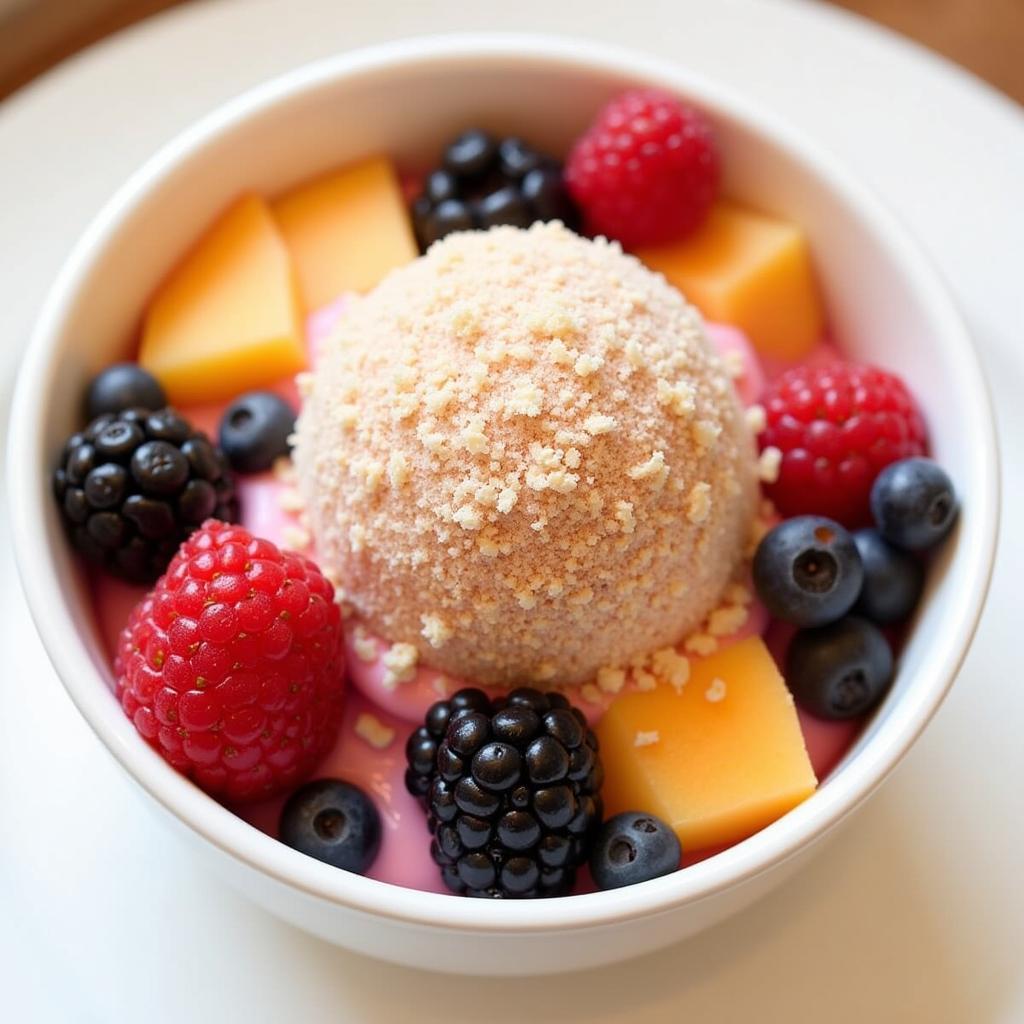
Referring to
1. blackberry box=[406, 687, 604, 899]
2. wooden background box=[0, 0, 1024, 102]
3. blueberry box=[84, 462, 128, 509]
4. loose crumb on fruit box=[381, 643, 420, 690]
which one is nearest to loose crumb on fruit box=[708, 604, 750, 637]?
blackberry box=[406, 687, 604, 899]

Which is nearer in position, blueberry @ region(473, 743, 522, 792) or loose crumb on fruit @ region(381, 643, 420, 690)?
blueberry @ region(473, 743, 522, 792)

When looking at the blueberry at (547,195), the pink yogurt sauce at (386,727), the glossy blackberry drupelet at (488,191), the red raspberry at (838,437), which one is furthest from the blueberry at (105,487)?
the red raspberry at (838,437)

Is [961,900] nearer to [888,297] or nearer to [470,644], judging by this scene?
[470,644]

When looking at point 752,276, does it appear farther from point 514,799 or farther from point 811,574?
point 514,799

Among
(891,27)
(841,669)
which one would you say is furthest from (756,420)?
(891,27)

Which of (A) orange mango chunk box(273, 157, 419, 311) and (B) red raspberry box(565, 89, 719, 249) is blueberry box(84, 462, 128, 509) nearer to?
(A) orange mango chunk box(273, 157, 419, 311)

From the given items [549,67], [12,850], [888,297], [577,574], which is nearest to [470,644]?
[577,574]
